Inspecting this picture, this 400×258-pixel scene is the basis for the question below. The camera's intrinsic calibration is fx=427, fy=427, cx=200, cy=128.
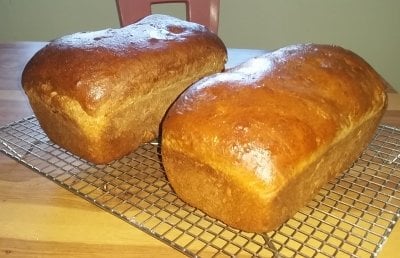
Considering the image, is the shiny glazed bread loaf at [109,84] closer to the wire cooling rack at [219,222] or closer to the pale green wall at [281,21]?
the wire cooling rack at [219,222]

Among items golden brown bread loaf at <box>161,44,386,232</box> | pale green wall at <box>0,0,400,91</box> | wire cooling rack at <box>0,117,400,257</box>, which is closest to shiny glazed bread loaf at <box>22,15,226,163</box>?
wire cooling rack at <box>0,117,400,257</box>

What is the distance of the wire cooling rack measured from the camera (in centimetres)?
89

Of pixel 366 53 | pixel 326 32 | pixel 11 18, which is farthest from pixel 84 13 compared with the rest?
pixel 366 53

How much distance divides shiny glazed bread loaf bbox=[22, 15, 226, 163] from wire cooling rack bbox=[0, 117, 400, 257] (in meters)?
0.07

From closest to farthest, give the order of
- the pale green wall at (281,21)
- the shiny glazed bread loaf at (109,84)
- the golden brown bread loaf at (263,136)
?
the golden brown bread loaf at (263,136)
the shiny glazed bread loaf at (109,84)
the pale green wall at (281,21)

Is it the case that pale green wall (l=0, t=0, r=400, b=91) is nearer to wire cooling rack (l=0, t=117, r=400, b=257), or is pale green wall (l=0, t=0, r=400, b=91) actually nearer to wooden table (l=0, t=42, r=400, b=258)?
wire cooling rack (l=0, t=117, r=400, b=257)

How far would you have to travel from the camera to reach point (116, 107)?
1151mm

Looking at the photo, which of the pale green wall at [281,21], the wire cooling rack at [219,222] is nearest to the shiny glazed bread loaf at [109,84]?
the wire cooling rack at [219,222]

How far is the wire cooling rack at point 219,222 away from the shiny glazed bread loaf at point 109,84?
66mm

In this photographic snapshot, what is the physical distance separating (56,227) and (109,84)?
1.26ft

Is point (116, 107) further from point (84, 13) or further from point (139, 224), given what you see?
point (84, 13)

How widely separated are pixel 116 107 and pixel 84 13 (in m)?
1.93

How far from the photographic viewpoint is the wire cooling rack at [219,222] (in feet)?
2.93

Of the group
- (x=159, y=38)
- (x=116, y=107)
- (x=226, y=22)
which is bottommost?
(x=226, y=22)
